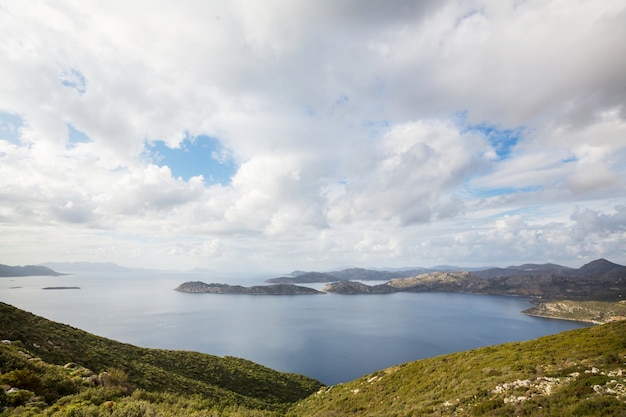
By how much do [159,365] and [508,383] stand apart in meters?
46.1

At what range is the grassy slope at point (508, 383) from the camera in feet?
56.6

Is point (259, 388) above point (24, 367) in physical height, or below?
below

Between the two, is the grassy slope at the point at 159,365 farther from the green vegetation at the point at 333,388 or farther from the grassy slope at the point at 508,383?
the grassy slope at the point at 508,383

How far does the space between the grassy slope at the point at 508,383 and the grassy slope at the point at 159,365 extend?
11.1 meters

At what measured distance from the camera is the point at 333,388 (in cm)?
4534

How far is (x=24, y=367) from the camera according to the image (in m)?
20.5

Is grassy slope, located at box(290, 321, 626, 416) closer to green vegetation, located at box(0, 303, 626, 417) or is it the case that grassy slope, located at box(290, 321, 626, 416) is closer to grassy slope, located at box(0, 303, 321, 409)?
green vegetation, located at box(0, 303, 626, 417)

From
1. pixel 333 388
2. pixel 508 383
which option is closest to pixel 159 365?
pixel 333 388

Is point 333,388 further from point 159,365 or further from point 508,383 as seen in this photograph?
point 508,383

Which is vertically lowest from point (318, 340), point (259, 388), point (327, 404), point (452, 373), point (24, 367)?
point (318, 340)

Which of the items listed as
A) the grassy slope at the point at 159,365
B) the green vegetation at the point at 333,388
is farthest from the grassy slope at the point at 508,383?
the grassy slope at the point at 159,365

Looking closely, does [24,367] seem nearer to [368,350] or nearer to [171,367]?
[171,367]

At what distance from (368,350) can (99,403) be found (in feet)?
565

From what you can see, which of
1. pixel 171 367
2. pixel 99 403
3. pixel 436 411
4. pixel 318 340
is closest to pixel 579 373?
pixel 436 411
